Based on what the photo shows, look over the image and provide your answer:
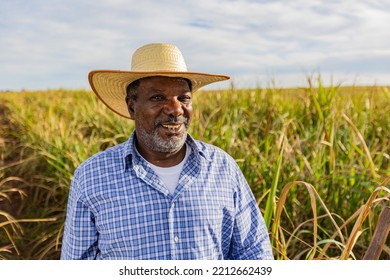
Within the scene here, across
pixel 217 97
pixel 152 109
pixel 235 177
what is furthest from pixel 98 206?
pixel 217 97

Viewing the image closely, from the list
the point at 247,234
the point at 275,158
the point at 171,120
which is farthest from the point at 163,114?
the point at 275,158

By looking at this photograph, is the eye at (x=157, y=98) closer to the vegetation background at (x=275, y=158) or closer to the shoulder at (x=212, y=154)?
the shoulder at (x=212, y=154)

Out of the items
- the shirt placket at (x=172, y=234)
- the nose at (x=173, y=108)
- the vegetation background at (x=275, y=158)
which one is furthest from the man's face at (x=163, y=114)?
the vegetation background at (x=275, y=158)

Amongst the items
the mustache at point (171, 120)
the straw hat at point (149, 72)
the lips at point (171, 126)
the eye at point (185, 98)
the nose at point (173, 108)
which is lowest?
the lips at point (171, 126)

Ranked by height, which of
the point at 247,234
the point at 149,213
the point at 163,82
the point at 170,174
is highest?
the point at 163,82

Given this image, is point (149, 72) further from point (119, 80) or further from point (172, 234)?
point (172, 234)

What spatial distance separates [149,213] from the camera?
69.0 inches

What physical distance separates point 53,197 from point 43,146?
0.61 m

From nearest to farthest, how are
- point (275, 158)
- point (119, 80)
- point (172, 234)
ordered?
point (172, 234)
point (119, 80)
point (275, 158)

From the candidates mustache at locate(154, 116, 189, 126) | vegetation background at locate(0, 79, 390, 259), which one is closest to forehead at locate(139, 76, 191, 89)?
mustache at locate(154, 116, 189, 126)

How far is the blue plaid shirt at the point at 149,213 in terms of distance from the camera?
1750 mm

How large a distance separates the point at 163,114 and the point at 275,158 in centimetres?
154
